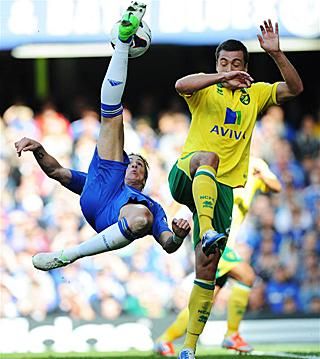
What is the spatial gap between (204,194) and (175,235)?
14.9 inches

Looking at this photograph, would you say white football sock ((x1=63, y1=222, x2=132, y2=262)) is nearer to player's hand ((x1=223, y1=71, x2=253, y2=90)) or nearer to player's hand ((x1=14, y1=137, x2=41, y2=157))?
player's hand ((x1=14, y1=137, x2=41, y2=157))

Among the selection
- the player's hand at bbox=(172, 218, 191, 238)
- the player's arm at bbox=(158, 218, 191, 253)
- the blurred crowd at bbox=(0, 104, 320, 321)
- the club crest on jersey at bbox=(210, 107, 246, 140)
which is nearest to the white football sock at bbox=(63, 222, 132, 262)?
the player's arm at bbox=(158, 218, 191, 253)

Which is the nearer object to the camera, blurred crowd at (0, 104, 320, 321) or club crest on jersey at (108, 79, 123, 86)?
club crest on jersey at (108, 79, 123, 86)

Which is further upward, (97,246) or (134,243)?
(97,246)

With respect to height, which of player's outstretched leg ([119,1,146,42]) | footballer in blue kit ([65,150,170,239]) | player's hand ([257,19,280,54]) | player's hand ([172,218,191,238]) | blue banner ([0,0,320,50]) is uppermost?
blue banner ([0,0,320,50])

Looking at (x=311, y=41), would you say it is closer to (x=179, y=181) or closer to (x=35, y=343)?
(x=35, y=343)

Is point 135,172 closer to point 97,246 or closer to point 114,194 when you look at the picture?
point 114,194

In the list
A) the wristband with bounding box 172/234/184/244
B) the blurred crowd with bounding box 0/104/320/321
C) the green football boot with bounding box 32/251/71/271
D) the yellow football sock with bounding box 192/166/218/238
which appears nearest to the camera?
the yellow football sock with bounding box 192/166/218/238

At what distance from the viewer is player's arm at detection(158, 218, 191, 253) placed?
8.62m

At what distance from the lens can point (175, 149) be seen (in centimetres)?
1555

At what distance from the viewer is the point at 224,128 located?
30.0 ft

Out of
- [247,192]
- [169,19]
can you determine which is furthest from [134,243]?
[247,192]

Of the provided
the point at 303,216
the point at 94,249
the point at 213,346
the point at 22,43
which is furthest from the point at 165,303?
the point at 94,249

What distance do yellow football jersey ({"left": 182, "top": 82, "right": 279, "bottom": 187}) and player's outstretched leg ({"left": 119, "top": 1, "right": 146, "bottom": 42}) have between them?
0.67 m
